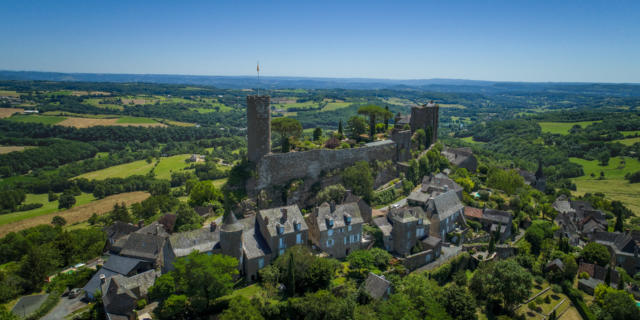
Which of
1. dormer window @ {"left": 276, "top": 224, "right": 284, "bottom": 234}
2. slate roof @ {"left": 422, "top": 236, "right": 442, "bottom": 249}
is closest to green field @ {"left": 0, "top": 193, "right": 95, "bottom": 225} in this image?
dormer window @ {"left": 276, "top": 224, "right": 284, "bottom": 234}

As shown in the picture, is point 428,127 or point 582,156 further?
point 582,156

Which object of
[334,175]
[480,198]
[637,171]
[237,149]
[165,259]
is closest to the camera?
[165,259]

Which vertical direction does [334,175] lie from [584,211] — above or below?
above

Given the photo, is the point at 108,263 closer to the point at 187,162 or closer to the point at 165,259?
the point at 165,259

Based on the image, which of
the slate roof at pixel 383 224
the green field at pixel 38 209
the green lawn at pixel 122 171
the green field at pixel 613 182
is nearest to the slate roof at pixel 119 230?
the slate roof at pixel 383 224

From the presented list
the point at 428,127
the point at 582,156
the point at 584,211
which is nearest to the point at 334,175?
the point at 428,127

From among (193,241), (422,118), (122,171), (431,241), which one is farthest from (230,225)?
(122,171)
